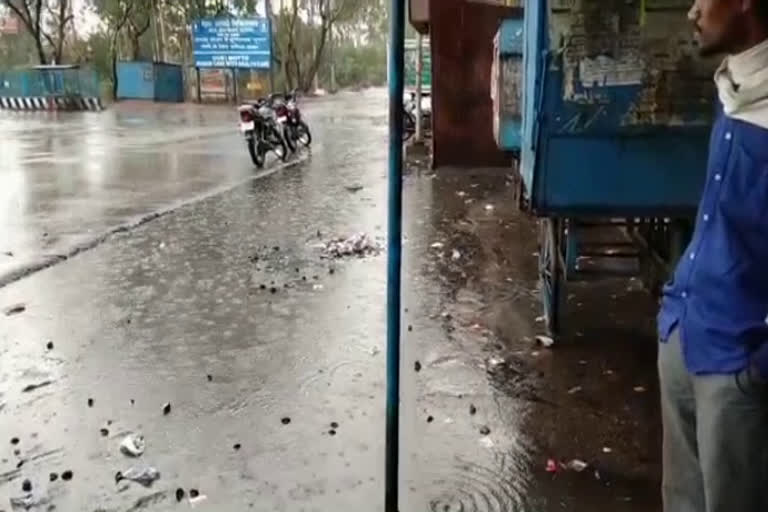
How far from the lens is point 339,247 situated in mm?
7656

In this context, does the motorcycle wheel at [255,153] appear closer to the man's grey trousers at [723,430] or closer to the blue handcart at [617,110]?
the blue handcart at [617,110]

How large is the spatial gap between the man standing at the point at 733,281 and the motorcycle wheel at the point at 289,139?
13.6 m

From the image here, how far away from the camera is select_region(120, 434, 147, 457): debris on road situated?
372 cm

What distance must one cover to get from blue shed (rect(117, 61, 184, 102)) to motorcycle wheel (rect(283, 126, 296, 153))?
20.4 meters

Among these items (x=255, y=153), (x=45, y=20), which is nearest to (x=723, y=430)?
(x=255, y=153)

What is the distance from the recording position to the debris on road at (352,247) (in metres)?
7.49

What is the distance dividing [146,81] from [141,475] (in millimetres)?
32848

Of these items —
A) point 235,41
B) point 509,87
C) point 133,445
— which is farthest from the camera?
point 235,41

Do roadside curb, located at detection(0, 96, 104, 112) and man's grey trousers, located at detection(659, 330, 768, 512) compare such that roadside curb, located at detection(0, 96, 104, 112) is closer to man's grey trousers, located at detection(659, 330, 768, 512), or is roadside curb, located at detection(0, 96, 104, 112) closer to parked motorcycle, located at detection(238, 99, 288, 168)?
parked motorcycle, located at detection(238, 99, 288, 168)

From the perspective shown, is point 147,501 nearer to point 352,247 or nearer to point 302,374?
point 302,374

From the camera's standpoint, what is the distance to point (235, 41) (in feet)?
111

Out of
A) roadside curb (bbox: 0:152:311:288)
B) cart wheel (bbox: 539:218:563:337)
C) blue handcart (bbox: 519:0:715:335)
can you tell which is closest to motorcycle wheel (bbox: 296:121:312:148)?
roadside curb (bbox: 0:152:311:288)

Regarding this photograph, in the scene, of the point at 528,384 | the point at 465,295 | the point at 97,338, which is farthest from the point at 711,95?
the point at 97,338

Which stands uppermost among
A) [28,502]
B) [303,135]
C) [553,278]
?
[303,135]
